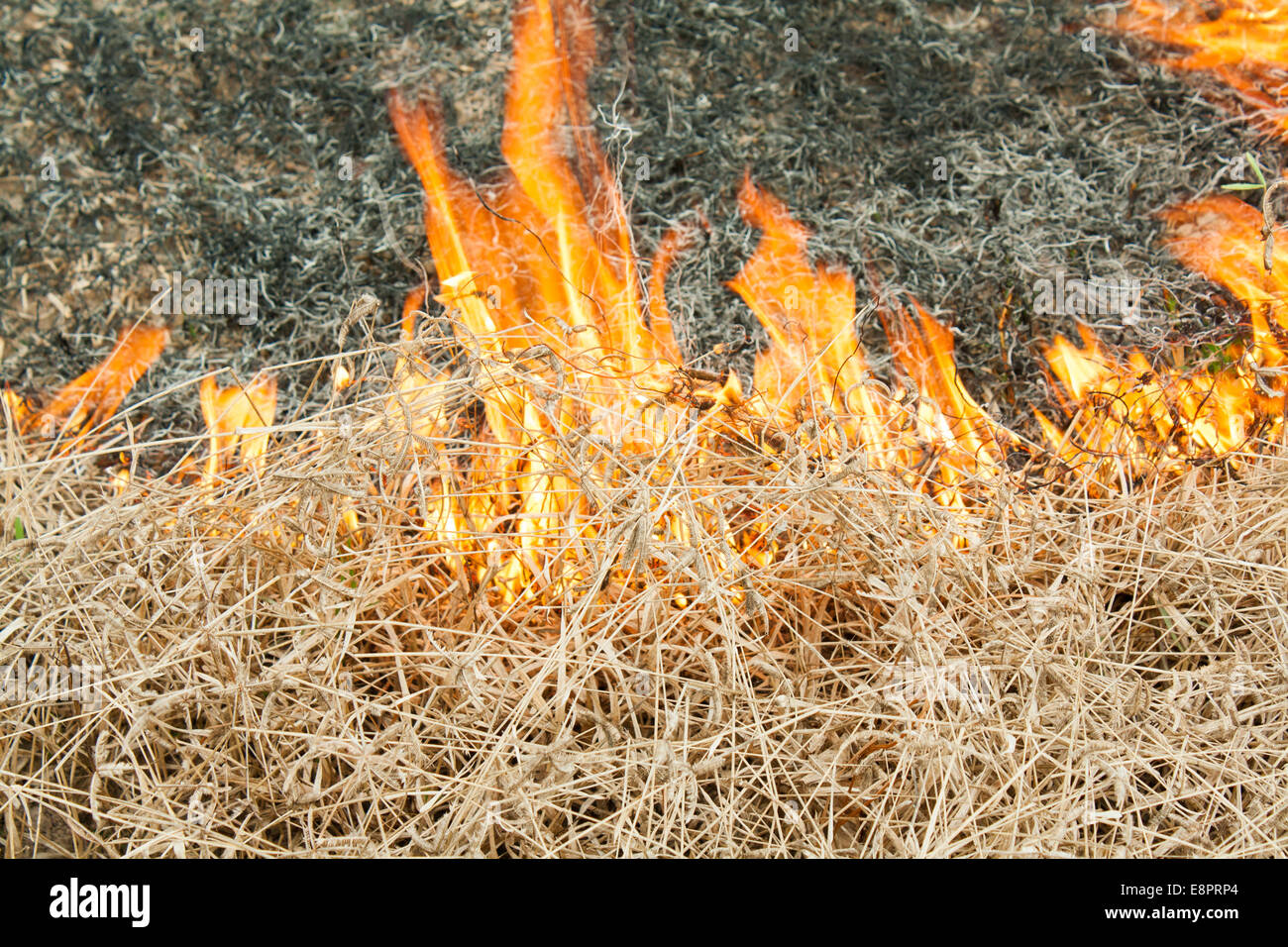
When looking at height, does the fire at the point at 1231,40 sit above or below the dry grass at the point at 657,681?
above

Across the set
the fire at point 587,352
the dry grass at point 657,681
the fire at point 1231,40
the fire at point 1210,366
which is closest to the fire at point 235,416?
the dry grass at point 657,681

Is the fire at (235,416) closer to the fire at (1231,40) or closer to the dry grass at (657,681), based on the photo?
the dry grass at (657,681)

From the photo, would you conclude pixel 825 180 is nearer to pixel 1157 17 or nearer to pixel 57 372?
pixel 1157 17

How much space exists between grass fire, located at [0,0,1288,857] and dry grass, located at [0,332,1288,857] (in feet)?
0.04

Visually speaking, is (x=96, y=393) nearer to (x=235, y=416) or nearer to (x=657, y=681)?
(x=235, y=416)

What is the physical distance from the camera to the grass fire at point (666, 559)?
1.84 metres

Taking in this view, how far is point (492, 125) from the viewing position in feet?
9.94

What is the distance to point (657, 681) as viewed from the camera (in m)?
1.90

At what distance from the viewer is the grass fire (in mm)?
1841

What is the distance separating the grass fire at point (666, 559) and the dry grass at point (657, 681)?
13 millimetres

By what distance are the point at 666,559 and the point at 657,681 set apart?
9.8 inches

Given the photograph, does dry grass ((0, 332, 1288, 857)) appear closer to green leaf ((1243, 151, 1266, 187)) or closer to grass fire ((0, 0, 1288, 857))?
grass fire ((0, 0, 1288, 857))
